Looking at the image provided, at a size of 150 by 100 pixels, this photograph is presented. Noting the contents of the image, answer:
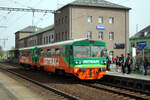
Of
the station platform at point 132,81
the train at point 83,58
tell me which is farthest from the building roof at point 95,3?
the station platform at point 132,81

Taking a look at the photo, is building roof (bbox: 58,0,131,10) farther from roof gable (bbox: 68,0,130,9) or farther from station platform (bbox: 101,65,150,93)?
station platform (bbox: 101,65,150,93)

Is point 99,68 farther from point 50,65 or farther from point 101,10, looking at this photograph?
point 101,10

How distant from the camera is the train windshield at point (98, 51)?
615 inches

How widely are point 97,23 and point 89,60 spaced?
92.8 ft

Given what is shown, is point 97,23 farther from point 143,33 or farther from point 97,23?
point 143,33

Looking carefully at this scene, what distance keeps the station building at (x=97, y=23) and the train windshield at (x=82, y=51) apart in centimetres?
2503

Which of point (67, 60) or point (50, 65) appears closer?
point (67, 60)

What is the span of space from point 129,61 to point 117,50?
85.8 ft

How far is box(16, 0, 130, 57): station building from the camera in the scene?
41.0m

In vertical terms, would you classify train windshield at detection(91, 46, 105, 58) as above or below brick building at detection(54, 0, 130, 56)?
below

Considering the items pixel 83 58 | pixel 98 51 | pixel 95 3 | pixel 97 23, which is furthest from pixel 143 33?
pixel 83 58

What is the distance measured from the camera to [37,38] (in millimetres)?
64688

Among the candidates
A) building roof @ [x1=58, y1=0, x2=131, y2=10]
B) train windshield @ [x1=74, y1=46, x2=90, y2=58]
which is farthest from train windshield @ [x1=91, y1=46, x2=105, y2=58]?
building roof @ [x1=58, y1=0, x2=131, y2=10]

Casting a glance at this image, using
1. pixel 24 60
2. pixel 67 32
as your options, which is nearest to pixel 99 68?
pixel 24 60
